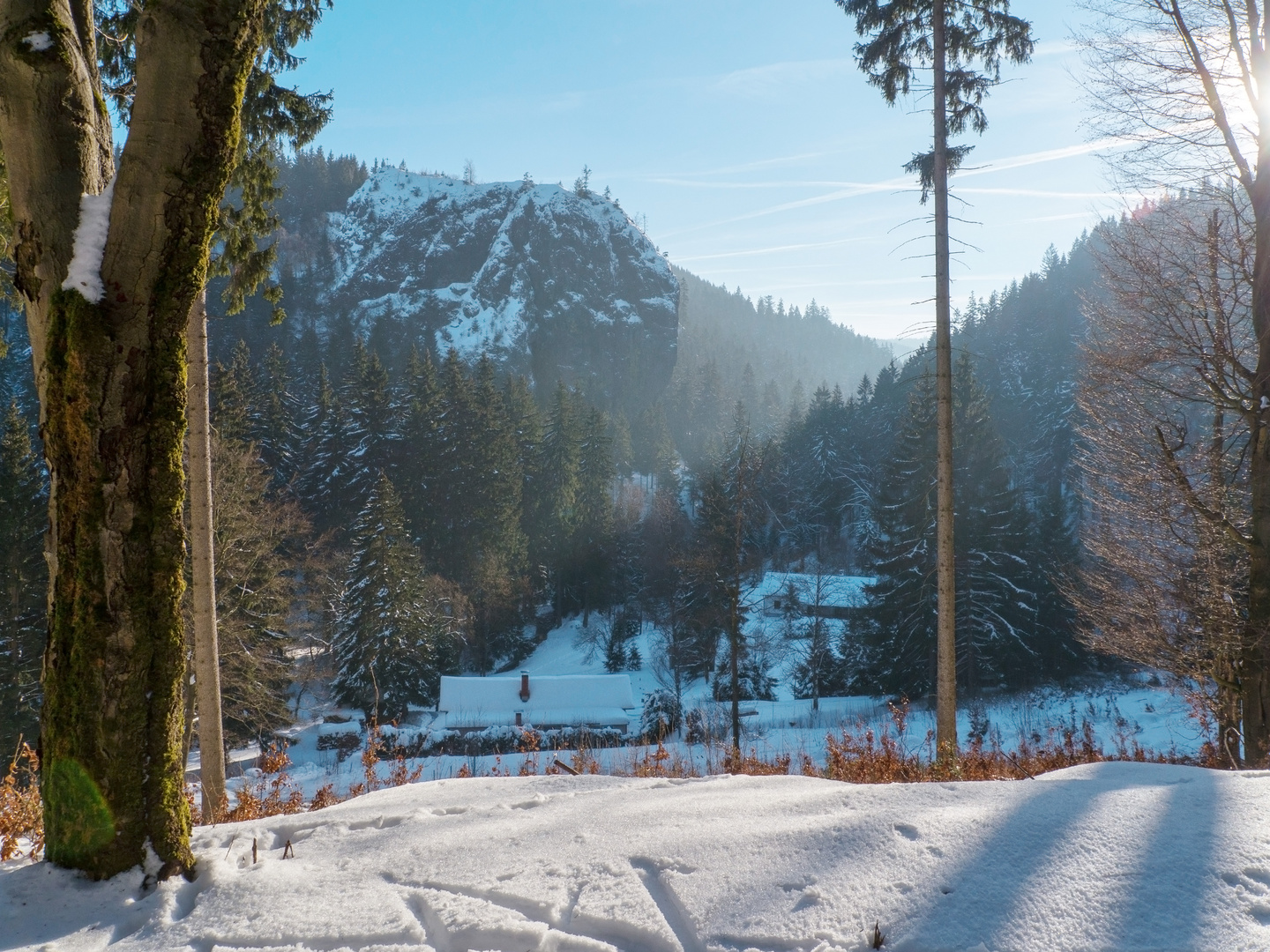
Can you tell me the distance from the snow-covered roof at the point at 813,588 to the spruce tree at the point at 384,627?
588 inches

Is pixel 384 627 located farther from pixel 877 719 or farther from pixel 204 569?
pixel 204 569

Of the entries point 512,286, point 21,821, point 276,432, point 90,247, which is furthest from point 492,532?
point 512,286

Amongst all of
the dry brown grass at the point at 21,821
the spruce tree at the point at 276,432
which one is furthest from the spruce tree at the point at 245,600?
the spruce tree at the point at 276,432

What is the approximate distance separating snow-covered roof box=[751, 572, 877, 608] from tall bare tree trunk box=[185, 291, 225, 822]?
27.0 metres

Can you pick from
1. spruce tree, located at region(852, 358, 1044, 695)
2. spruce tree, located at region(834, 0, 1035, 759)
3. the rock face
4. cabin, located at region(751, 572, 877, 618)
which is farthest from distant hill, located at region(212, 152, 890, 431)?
spruce tree, located at region(834, 0, 1035, 759)

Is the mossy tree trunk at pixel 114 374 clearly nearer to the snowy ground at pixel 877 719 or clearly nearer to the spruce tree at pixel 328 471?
the snowy ground at pixel 877 719

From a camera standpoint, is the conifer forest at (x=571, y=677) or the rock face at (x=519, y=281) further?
the rock face at (x=519, y=281)

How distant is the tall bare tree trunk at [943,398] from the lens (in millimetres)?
8461

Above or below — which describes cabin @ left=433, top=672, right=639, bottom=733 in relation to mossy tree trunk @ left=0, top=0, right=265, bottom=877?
below

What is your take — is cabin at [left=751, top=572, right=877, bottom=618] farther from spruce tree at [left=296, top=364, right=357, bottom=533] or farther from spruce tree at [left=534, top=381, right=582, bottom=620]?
spruce tree at [left=296, top=364, right=357, bottom=533]

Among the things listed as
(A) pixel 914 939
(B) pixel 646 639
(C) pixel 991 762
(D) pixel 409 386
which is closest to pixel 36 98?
(A) pixel 914 939

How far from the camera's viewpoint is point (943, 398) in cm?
867

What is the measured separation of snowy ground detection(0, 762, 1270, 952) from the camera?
7.04ft

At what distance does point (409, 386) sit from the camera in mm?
39406
